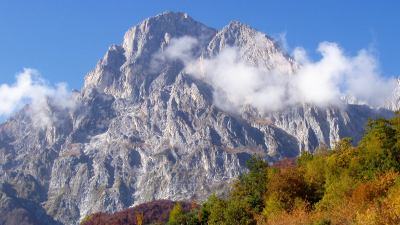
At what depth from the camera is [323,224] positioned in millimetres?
57281

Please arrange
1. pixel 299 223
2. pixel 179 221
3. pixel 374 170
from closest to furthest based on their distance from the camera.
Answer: pixel 299 223
pixel 374 170
pixel 179 221

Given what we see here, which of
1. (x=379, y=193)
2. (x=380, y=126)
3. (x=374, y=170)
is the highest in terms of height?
(x=380, y=126)

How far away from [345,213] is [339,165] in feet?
144

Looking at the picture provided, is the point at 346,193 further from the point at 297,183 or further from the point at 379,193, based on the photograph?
the point at 297,183

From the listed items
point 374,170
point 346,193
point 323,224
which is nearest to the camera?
point 323,224

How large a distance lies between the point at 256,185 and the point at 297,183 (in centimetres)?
1997

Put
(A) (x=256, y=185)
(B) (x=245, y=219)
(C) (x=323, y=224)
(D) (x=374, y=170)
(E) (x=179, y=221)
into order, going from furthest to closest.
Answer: (E) (x=179, y=221), (A) (x=256, y=185), (B) (x=245, y=219), (D) (x=374, y=170), (C) (x=323, y=224)

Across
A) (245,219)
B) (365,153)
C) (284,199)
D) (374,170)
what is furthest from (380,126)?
(245,219)

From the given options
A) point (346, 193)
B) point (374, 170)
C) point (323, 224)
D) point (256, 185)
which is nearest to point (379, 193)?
point (346, 193)

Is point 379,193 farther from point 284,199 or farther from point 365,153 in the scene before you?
point 365,153

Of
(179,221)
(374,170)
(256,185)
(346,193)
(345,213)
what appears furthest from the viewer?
(179,221)

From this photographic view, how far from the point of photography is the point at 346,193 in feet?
255

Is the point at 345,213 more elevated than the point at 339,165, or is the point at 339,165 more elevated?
the point at 339,165

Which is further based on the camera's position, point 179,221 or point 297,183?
point 179,221
